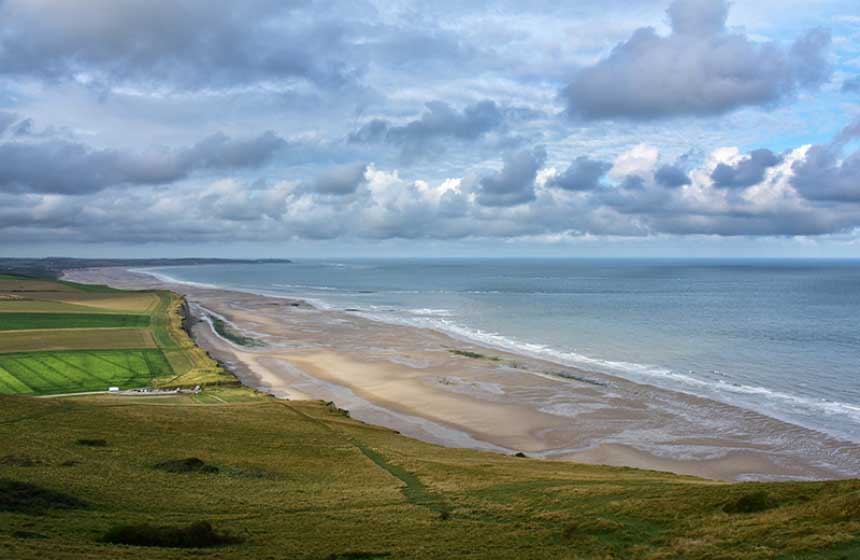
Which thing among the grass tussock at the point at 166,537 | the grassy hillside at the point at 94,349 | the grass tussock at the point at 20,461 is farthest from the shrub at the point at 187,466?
the grassy hillside at the point at 94,349

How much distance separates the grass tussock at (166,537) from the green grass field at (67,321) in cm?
9608

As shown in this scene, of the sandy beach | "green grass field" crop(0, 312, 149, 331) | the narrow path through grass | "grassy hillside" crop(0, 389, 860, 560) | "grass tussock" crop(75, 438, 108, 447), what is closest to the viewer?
"grassy hillside" crop(0, 389, 860, 560)

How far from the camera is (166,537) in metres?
21.2

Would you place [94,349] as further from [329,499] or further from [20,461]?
[329,499]

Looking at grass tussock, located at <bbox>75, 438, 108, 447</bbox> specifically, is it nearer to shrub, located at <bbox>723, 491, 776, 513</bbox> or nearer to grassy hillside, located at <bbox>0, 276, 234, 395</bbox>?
grassy hillside, located at <bbox>0, 276, 234, 395</bbox>

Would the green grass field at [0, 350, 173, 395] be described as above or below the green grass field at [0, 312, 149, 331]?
below

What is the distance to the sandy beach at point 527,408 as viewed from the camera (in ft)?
144

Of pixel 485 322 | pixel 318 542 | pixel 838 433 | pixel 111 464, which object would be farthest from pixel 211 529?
pixel 485 322

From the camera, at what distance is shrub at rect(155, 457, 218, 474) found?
3301 cm

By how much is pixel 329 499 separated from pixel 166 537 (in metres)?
8.89

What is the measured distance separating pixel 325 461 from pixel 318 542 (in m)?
→ 16.1

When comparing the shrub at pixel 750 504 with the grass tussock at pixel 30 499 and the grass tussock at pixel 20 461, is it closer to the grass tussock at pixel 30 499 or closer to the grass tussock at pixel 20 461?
the grass tussock at pixel 30 499

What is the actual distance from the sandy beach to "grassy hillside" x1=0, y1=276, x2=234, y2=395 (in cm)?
690

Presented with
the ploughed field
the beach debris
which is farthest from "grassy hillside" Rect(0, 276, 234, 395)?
the beach debris
